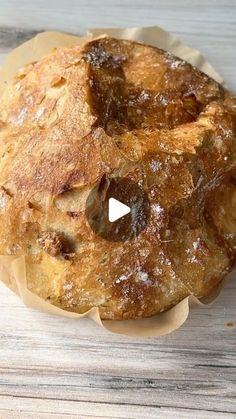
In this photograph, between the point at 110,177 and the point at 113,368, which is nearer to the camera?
the point at 110,177

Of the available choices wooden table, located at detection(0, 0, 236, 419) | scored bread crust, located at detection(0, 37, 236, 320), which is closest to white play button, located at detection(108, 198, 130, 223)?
scored bread crust, located at detection(0, 37, 236, 320)

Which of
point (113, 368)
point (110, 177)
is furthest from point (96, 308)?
point (110, 177)

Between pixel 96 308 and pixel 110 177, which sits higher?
pixel 110 177

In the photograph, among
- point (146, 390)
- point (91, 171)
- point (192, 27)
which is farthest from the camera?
point (192, 27)

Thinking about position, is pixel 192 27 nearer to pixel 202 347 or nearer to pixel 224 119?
pixel 224 119

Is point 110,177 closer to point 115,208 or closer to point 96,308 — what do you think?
point 115,208

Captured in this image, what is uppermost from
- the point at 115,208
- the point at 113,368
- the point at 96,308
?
the point at 115,208

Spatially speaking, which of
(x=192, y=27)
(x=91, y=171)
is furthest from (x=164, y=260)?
(x=192, y=27)
